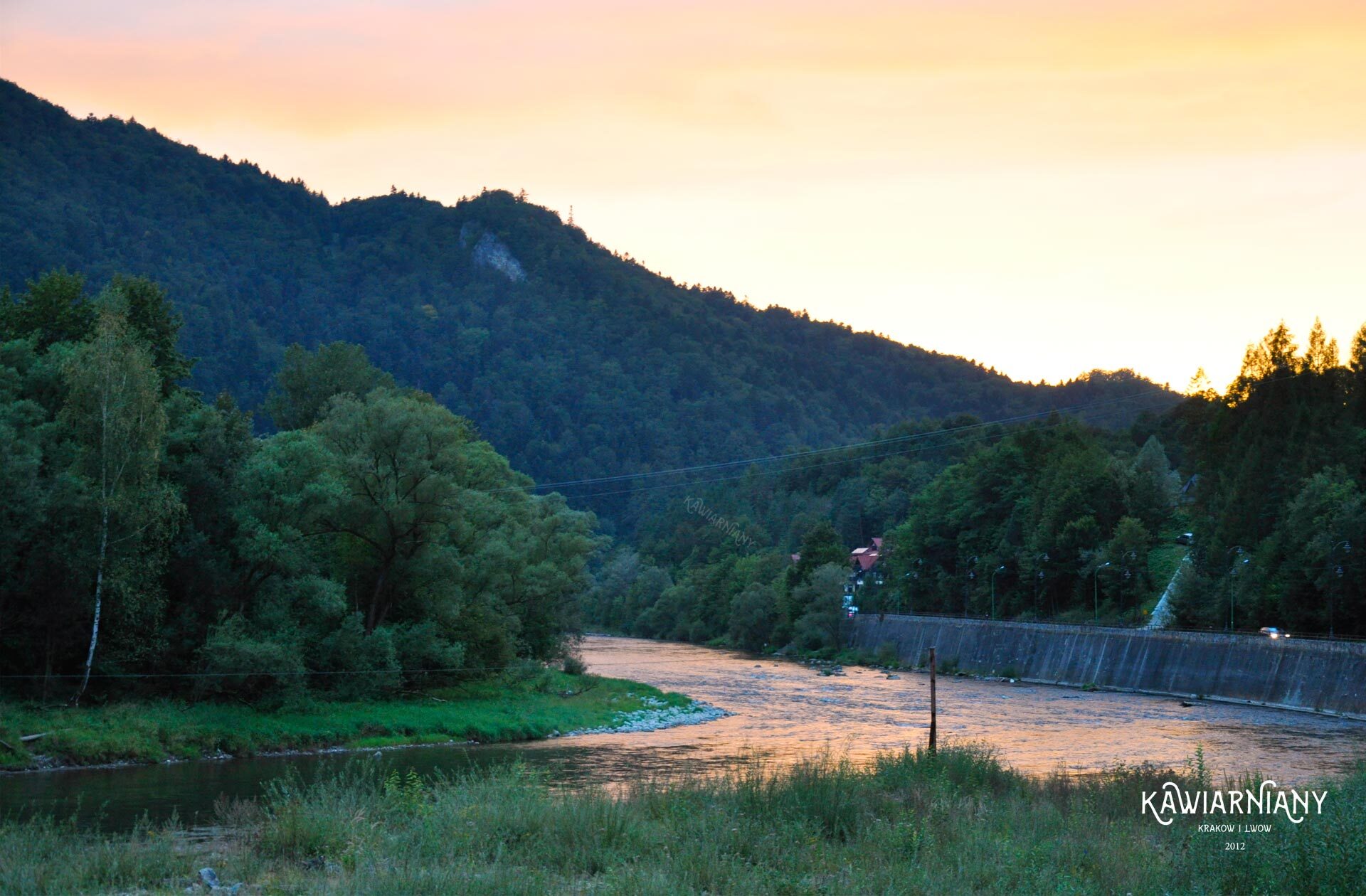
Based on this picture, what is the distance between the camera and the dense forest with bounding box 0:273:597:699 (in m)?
36.1

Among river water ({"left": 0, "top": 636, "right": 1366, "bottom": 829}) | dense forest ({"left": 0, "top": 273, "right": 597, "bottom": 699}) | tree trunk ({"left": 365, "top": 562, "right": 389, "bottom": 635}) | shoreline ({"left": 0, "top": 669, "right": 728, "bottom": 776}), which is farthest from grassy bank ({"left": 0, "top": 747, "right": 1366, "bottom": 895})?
tree trunk ({"left": 365, "top": 562, "right": 389, "bottom": 635})

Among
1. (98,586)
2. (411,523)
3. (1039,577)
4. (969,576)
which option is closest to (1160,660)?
(1039,577)

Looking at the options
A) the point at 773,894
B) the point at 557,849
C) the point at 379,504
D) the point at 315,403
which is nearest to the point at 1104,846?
the point at 773,894

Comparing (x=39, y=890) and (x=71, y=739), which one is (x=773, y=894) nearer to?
(x=39, y=890)

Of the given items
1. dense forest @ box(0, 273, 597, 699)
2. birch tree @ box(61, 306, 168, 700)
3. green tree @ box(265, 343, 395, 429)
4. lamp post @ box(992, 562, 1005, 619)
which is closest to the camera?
dense forest @ box(0, 273, 597, 699)

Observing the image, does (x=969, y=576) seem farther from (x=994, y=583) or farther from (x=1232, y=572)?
(x=1232, y=572)

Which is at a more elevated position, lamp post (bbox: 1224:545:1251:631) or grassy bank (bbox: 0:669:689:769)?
lamp post (bbox: 1224:545:1251:631)

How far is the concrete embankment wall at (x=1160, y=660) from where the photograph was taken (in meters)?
52.7

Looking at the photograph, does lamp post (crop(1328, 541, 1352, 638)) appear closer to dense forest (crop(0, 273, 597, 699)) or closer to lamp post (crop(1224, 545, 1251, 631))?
lamp post (crop(1224, 545, 1251, 631))

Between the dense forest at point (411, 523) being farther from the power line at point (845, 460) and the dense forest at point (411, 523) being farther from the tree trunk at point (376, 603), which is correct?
the power line at point (845, 460)

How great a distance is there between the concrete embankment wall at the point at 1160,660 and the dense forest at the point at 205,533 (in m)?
30.2

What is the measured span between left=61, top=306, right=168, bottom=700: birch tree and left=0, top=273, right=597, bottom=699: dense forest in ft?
0.23

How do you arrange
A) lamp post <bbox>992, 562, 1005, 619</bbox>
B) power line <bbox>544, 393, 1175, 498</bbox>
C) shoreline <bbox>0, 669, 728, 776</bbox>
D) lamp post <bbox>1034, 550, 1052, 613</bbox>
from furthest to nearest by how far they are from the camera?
power line <bbox>544, 393, 1175, 498</bbox> < lamp post <bbox>992, 562, 1005, 619</bbox> < lamp post <bbox>1034, 550, 1052, 613</bbox> < shoreline <bbox>0, 669, 728, 776</bbox>

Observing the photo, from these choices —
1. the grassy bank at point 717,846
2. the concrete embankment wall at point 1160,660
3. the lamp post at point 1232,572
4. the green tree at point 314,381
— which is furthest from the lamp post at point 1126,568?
the grassy bank at point 717,846
